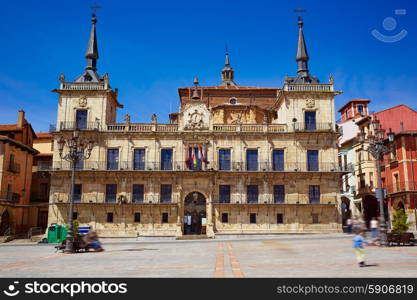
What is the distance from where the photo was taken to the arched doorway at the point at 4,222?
129ft

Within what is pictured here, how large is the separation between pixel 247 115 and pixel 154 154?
12004 millimetres

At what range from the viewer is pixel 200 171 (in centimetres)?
3834

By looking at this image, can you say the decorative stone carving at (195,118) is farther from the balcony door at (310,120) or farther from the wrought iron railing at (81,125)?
the balcony door at (310,120)

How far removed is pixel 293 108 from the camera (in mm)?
40438

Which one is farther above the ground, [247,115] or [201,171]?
[247,115]

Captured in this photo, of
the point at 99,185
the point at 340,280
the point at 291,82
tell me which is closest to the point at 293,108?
the point at 291,82

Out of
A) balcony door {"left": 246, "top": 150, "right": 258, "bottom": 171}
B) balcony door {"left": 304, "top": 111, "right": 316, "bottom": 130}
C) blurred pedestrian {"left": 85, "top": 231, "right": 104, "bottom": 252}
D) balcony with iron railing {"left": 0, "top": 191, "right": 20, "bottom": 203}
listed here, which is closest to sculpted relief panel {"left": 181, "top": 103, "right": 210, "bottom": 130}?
balcony door {"left": 246, "top": 150, "right": 258, "bottom": 171}

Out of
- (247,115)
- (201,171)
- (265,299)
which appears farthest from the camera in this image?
(247,115)

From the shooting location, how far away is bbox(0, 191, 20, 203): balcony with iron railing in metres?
38.3

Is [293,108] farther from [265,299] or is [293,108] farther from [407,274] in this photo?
[265,299]

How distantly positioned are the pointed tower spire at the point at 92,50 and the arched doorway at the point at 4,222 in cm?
1707

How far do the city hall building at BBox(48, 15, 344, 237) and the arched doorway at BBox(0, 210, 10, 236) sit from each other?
5398 mm

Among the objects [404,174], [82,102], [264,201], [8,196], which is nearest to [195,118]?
[264,201]

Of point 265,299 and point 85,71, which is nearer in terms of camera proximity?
point 265,299
